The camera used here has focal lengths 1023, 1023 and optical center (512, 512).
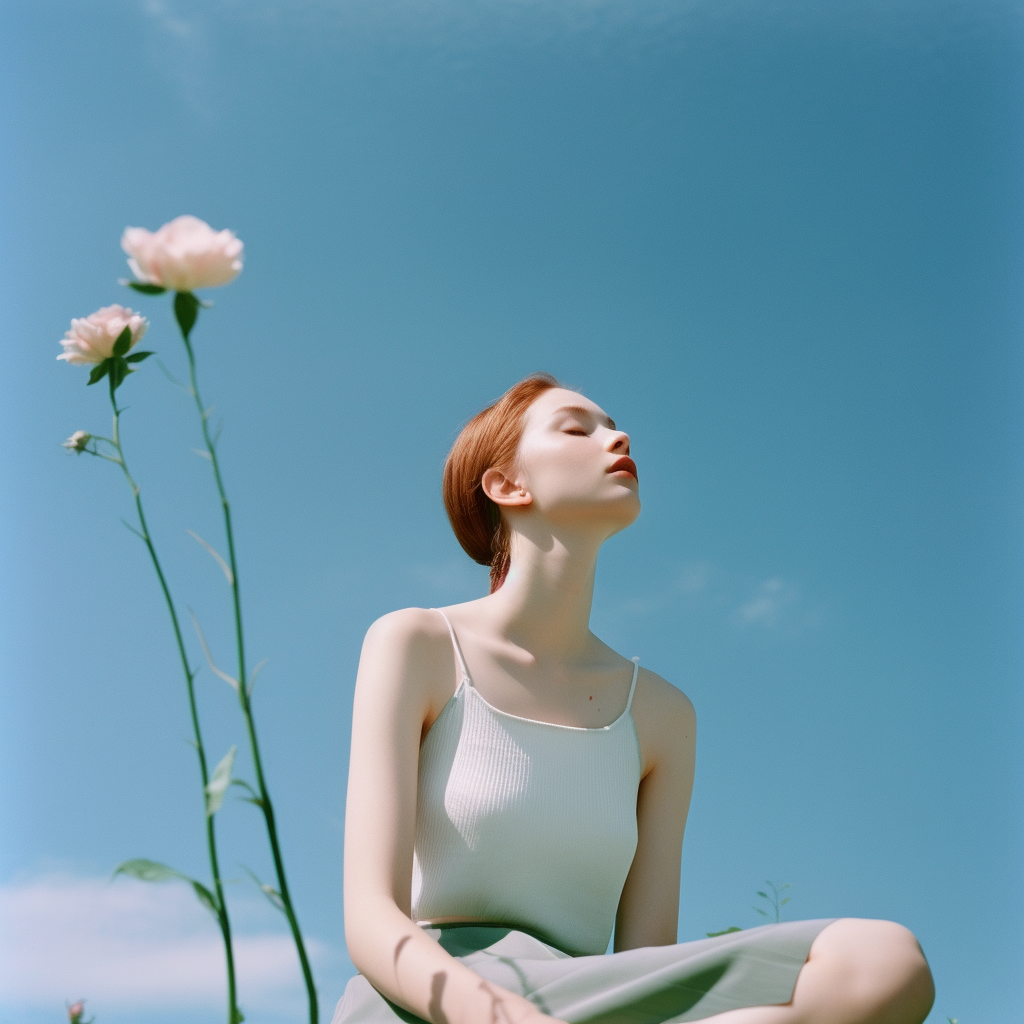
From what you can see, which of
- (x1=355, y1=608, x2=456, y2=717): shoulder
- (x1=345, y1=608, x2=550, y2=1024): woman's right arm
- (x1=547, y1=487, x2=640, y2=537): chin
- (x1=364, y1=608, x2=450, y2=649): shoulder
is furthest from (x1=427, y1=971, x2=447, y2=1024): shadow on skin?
(x1=547, y1=487, x2=640, y2=537): chin

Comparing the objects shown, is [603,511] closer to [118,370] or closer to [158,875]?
[118,370]

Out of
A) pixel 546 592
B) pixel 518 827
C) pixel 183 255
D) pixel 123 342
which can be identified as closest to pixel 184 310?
pixel 183 255

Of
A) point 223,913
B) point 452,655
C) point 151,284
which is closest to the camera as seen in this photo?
point 223,913

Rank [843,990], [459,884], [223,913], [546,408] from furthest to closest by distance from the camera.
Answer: [546,408] < [459,884] < [843,990] < [223,913]

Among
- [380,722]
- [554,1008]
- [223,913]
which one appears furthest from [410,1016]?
[223,913]

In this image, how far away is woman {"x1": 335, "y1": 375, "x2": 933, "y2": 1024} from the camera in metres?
1.62

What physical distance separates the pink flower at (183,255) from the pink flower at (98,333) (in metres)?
0.18

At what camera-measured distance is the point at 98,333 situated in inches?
46.6

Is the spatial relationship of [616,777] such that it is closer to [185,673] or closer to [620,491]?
[620,491]

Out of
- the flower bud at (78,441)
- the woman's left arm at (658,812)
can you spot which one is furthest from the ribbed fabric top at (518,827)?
the flower bud at (78,441)

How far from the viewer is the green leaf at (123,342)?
1.19m

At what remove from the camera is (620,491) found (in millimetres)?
2459

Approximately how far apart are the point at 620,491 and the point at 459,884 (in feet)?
3.16

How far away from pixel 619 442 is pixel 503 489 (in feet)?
1.09
